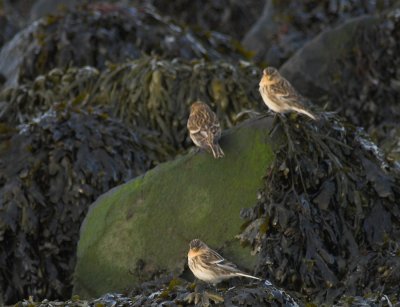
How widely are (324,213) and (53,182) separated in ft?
7.83

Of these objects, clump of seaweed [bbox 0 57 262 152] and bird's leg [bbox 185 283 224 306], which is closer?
bird's leg [bbox 185 283 224 306]

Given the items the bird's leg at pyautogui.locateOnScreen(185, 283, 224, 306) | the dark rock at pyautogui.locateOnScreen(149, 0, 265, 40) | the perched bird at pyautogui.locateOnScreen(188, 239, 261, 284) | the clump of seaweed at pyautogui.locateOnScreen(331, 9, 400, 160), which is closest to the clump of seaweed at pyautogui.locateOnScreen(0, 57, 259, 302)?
the clump of seaweed at pyautogui.locateOnScreen(331, 9, 400, 160)

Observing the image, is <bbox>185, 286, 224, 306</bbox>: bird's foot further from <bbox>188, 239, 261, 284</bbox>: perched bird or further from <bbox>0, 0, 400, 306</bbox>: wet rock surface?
<bbox>188, 239, 261, 284</bbox>: perched bird

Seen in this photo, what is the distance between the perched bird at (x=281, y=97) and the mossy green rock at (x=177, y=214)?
141mm

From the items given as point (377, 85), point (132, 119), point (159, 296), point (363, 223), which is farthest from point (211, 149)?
point (377, 85)

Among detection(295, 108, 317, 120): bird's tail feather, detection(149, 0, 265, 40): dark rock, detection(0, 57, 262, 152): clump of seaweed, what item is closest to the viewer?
detection(295, 108, 317, 120): bird's tail feather

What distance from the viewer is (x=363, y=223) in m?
7.12

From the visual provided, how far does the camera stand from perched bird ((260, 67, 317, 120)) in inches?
278

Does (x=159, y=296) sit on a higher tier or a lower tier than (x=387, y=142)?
higher

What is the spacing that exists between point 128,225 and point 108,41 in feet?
14.9

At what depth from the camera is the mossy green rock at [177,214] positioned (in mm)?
7074

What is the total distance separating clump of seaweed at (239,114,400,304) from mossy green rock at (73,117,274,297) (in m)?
0.14

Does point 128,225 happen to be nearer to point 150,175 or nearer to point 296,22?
point 150,175

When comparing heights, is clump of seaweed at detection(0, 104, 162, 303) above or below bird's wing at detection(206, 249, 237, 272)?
below
